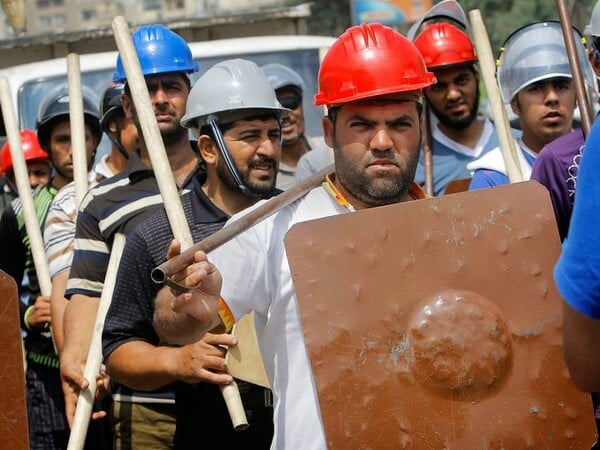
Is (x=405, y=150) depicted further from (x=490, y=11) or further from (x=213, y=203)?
(x=490, y=11)

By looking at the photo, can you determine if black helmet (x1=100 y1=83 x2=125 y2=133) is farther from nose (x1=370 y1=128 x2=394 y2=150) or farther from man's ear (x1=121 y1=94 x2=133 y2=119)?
nose (x1=370 y1=128 x2=394 y2=150)

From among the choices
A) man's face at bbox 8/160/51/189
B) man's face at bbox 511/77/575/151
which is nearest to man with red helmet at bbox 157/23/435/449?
man's face at bbox 511/77/575/151

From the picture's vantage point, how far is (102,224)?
4688 mm

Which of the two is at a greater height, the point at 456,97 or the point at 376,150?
the point at 376,150

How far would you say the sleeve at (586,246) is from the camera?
2.21 metres

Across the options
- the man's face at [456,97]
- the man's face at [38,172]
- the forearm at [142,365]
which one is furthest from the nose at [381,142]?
the man's face at [38,172]

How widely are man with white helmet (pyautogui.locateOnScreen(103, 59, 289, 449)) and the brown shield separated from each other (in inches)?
23.6

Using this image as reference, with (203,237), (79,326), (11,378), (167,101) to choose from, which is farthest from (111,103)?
(11,378)

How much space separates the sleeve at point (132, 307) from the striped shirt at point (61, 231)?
4.40 ft

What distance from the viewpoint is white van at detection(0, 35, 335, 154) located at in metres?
7.75

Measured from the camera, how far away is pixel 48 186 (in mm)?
6352

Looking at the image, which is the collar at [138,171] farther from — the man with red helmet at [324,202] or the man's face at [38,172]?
the man's face at [38,172]

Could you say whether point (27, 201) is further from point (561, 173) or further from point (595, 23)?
point (595, 23)

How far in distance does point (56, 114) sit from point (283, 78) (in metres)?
1.33
